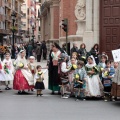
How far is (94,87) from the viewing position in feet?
39.1

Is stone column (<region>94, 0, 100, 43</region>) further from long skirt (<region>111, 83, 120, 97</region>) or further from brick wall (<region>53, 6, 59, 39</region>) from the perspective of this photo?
brick wall (<region>53, 6, 59, 39</region>)

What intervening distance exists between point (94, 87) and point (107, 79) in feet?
1.60

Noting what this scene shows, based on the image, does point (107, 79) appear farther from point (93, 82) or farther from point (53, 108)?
point (53, 108)

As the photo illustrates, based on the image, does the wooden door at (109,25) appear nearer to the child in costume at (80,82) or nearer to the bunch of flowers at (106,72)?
the bunch of flowers at (106,72)

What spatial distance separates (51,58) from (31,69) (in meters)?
0.87

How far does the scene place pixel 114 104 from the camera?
436 inches

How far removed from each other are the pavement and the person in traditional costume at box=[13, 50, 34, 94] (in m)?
0.43

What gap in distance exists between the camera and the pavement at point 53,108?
30.2 ft

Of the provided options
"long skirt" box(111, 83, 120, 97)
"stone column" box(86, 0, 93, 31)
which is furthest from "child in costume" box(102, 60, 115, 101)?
"stone column" box(86, 0, 93, 31)

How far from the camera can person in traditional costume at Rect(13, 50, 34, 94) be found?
1302 cm

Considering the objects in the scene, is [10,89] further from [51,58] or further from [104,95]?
[104,95]

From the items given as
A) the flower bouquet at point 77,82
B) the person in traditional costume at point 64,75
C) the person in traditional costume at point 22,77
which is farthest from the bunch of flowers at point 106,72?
the person in traditional costume at point 22,77

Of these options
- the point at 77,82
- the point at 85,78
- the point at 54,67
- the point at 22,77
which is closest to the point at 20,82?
the point at 22,77

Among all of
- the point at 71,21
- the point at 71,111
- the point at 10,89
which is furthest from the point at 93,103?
the point at 71,21
